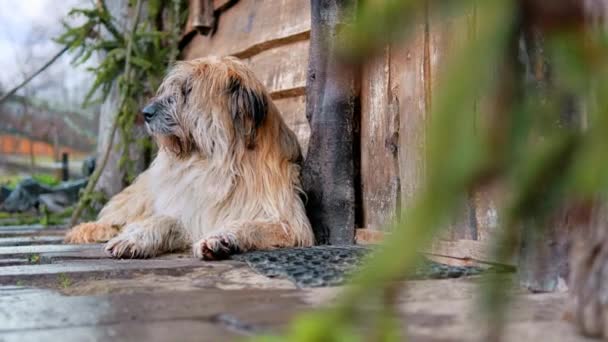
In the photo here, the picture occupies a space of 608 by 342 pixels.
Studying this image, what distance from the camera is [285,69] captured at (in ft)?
16.4

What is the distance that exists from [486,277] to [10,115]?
16768 mm

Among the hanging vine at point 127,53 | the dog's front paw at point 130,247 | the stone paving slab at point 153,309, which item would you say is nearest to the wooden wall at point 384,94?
the stone paving slab at point 153,309

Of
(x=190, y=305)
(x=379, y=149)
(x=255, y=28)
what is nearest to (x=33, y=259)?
(x=379, y=149)

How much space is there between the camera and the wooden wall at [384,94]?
3084mm

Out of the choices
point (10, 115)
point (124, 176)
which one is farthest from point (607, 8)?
point (10, 115)

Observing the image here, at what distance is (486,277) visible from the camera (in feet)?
2.33

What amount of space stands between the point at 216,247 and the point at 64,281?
90 centimetres

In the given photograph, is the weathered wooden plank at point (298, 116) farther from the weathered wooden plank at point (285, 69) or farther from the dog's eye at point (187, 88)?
the dog's eye at point (187, 88)

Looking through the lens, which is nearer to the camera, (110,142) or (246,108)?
(246,108)

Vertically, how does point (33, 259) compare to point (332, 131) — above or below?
below

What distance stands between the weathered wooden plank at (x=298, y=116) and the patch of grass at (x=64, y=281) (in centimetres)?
222

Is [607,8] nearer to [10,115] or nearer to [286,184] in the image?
[286,184]

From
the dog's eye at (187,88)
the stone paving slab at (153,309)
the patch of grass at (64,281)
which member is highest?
the dog's eye at (187,88)

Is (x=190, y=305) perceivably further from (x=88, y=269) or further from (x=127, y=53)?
(x=127, y=53)
